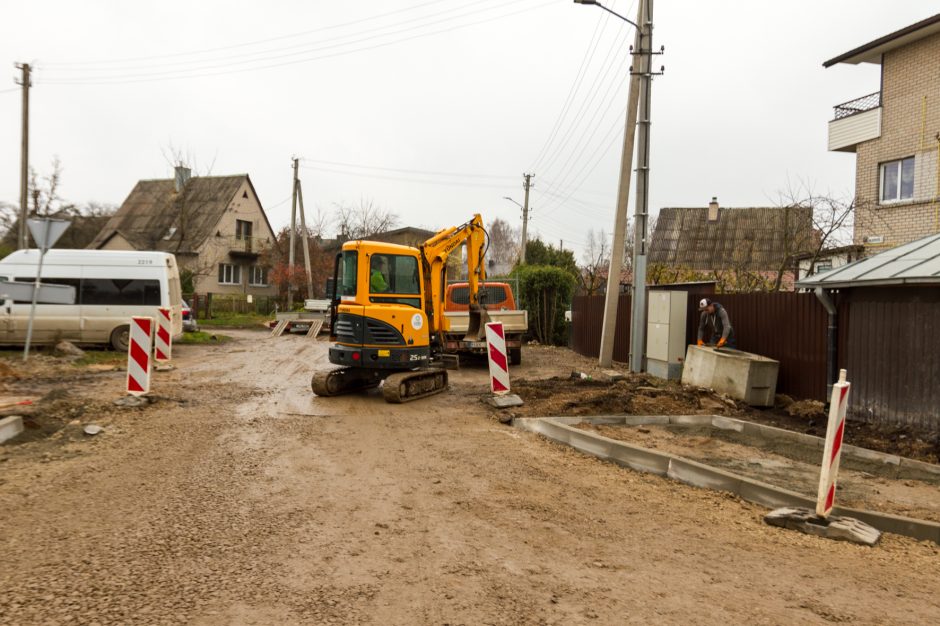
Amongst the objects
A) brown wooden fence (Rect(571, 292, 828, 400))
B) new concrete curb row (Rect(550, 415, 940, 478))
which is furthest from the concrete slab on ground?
brown wooden fence (Rect(571, 292, 828, 400))

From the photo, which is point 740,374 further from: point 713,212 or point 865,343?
point 713,212

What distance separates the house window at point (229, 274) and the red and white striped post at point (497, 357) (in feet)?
126

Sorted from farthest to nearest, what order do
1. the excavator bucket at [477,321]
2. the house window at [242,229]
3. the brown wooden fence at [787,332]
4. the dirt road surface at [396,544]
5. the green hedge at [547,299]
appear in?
the house window at [242,229] < the green hedge at [547,299] < the excavator bucket at [477,321] < the brown wooden fence at [787,332] < the dirt road surface at [396,544]

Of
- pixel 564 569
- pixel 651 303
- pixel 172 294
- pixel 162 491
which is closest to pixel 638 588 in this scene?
pixel 564 569

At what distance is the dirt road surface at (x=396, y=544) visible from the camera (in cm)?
371

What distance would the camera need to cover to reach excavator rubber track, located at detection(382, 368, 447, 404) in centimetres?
1064

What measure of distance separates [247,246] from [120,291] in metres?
30.1

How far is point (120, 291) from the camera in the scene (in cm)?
1786

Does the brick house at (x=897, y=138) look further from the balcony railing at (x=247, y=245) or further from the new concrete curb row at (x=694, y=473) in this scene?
the balcony railing at (x=247, y=245)

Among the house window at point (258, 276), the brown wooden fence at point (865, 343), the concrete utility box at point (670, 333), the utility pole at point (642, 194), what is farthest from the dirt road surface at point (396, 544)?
the house window at point (258, 276)

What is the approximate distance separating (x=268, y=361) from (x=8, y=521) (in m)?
12.8

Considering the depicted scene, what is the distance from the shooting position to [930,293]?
27.1 feet

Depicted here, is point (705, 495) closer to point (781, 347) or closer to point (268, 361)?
point (781, 347)

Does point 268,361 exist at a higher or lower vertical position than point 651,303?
lower
